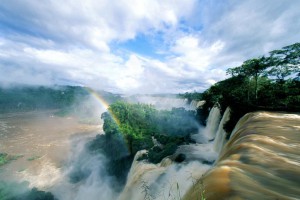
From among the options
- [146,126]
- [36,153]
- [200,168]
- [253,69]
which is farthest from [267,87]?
[36,153]

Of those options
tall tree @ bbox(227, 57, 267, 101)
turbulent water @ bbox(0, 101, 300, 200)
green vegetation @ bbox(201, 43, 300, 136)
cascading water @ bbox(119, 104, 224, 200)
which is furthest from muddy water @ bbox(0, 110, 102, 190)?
tall tree @ bbox(227, 57, 267, 101)

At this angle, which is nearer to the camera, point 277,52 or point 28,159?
point 277,52

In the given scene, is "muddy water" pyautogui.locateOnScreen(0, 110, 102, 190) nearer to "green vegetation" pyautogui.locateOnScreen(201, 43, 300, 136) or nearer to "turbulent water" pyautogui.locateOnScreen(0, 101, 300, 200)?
"turbulent water" pyautogui.locateOnScreen(0, 101, 300, 200)

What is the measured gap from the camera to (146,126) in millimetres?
42562

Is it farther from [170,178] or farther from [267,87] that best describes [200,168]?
[267,87]

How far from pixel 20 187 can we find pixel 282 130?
3025cm

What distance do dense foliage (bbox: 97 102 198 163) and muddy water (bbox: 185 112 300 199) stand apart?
20871 millimetres

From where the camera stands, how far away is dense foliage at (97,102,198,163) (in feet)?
106

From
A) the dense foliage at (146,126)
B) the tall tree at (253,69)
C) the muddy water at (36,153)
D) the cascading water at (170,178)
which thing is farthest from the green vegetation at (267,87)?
the muddy water at (36,153)

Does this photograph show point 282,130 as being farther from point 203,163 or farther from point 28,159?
point 28,159

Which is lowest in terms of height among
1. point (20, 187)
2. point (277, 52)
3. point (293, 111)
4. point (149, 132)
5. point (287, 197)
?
point (20, 187)

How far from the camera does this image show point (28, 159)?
3953 cm

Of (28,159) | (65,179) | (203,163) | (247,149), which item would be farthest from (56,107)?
(247,149)

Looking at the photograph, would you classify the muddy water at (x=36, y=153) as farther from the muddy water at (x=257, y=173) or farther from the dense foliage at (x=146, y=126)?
the muddy water at (x=257, y=173)
